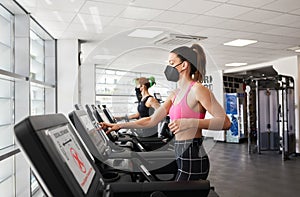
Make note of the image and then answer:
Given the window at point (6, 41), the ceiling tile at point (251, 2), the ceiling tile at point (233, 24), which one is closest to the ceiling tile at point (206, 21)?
the ceiling tile at point (233, 24)

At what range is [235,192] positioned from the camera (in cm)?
385

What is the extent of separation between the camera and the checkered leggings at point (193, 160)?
1630mm

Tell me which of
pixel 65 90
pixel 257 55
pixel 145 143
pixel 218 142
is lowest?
pixel 218 142

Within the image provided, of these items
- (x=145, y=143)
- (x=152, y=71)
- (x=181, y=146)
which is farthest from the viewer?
(x=152, y=71)

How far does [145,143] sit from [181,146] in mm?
1907

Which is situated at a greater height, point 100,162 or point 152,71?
point 152,71

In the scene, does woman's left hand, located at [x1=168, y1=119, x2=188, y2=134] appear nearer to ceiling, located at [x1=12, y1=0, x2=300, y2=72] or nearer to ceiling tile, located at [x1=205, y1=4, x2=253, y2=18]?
ceiling, located at [x1=12, y1=0, x2=300, y2=72]

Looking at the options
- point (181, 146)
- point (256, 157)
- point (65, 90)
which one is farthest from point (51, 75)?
point (256, 157)

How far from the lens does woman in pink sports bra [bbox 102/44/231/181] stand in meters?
1.55

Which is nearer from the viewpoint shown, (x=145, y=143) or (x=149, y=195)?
(x=149, y=195)

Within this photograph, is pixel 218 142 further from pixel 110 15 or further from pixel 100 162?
pixel 100 162

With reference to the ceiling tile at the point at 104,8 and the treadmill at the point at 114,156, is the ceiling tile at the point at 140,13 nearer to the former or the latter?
the ceiling tile at the point at 104,8

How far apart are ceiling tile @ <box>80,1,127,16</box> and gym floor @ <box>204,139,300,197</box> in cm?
198

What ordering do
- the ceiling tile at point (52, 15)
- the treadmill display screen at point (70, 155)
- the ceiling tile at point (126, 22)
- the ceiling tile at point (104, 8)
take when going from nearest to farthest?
the treadmill display screen at point (70, 155) < the ceiling tile at point (104, 8) < the ceiling tile at point (52, 15) < the ceiling tile at point (126, 22)
